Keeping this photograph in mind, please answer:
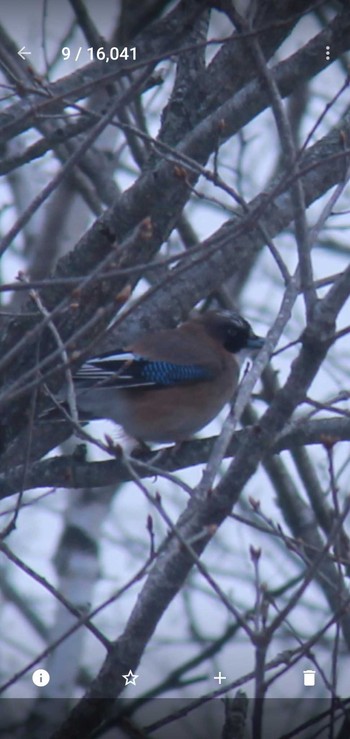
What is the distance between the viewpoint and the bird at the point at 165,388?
24.0 feet

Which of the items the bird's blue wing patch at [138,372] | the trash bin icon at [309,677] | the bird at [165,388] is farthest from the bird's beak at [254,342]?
the trash bin icon at [309,677]

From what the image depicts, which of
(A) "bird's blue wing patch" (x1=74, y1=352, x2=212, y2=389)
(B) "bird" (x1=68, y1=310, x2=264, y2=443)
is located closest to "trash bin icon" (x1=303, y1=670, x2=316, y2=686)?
(A) "bird's blue wing patch" (x1=74, y1=352, x2=212, y2=389)

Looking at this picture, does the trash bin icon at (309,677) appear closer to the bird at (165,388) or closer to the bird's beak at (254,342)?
the bird at (165,388)

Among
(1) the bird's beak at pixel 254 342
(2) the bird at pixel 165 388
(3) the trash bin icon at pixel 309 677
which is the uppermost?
(1) the bird's beak at pixel 254 342

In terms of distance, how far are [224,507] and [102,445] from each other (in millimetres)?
484

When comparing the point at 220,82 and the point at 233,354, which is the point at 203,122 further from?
the point at 233,354

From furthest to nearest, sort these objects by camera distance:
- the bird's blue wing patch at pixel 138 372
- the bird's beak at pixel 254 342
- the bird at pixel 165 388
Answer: the bird's beak at pixel 254 342
the bird at pixel 165 388
the bird's blue wing patch at pixel 138 372

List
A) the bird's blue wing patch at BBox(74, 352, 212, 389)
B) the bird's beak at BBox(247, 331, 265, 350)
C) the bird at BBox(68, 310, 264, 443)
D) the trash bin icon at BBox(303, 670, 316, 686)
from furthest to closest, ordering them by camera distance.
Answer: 1. the bird's beak at BBox(247, 331, 265, 350)
2. the bird at BBox(68, 310, 264, 443)
3. the bird's blue wing patch at BBox(74, 352, 212, 389)
4. the trash bin icon at BBox(303, 670, 316, 686)

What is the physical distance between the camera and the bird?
24.0ft

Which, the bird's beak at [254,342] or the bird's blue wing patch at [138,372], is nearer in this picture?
the bird's blue wing patch at [138,372]

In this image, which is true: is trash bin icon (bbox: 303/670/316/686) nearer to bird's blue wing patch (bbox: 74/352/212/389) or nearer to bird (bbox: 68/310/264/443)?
bird's blue wing patch (bbox: 74/352/212/389)

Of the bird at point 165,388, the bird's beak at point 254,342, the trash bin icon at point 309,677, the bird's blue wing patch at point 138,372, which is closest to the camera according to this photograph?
the trash bin icon at point 309,677

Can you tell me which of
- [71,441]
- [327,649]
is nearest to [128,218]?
[327,649]

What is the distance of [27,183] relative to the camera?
39.4 feet
